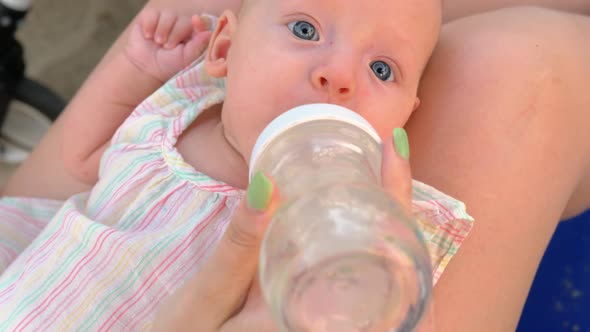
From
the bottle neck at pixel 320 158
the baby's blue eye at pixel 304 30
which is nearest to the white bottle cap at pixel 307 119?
the bottle neck at pixel 320 158

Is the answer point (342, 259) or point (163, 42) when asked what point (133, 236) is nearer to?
point (163, 42)

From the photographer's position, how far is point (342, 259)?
0.45 metres

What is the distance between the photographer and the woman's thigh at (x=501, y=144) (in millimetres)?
785

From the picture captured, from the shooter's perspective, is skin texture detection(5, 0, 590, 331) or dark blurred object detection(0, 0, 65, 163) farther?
dark blurred object detection(0, 0, 65, 163)

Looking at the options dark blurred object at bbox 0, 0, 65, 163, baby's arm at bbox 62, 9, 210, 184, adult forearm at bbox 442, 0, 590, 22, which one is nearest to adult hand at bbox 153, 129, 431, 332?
baby's arm at bbox 62, 9, 210, 184

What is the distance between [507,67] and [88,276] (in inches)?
24.7

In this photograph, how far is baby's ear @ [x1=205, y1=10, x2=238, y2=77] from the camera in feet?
2.91

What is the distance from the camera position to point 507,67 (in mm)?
850

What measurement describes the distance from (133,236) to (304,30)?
36 centimetres

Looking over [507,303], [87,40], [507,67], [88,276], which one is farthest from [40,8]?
[507,303]

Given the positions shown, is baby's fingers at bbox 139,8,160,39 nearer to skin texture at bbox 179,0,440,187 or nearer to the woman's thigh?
skin texture at bbox 179,0,440,187

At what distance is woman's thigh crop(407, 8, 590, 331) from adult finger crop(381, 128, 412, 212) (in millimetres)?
224

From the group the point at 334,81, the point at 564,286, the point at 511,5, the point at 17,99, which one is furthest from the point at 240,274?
the point at 17,99

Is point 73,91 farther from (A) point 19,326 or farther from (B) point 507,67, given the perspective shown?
(B) point 507,67
